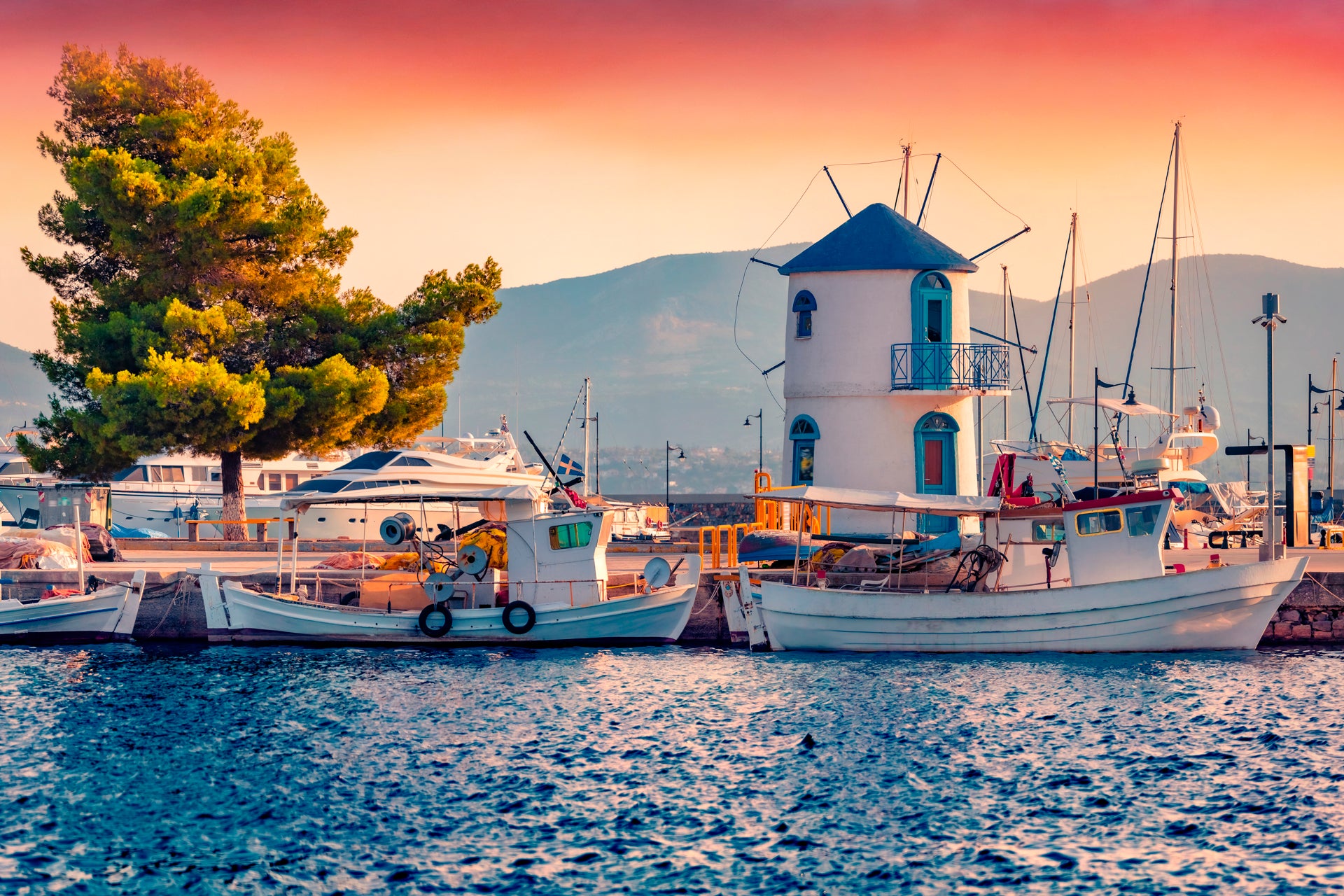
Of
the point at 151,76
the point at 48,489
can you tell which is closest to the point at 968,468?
the point at 48,489

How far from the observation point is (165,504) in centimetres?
5681

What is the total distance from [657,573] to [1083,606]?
912cm

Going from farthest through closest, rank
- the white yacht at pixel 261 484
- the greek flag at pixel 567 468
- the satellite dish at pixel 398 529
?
the white yacht at pixel 261 484 < the greek flag at pixel 567 468 < the satellite dish at pixel 398 529

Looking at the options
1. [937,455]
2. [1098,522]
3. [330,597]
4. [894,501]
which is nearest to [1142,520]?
[1098,522]

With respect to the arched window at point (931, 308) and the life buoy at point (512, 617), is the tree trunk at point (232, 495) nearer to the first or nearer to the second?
the life buoy at point (512, 617)

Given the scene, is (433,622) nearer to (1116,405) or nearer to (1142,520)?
(1142,520)

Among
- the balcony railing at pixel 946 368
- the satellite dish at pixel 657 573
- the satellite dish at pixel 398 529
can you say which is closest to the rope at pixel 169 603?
the satellite dish at pixel 398 529

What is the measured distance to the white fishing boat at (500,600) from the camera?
96.0 ft

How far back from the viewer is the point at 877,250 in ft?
127

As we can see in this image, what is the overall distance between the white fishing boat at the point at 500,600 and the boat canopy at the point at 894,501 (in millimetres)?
2827

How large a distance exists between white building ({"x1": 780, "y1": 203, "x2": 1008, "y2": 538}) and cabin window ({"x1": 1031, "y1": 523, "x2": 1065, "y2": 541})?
6.94 metres

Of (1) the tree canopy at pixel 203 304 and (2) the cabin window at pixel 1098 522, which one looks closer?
(2) the cabin window at pixel 1098 522

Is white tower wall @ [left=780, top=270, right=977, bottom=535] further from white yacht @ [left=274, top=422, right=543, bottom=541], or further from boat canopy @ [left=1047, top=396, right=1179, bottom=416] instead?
white yacht @ [left=274, top=422, right=543, bottom=541]

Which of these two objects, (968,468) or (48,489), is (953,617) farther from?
(48,489)
